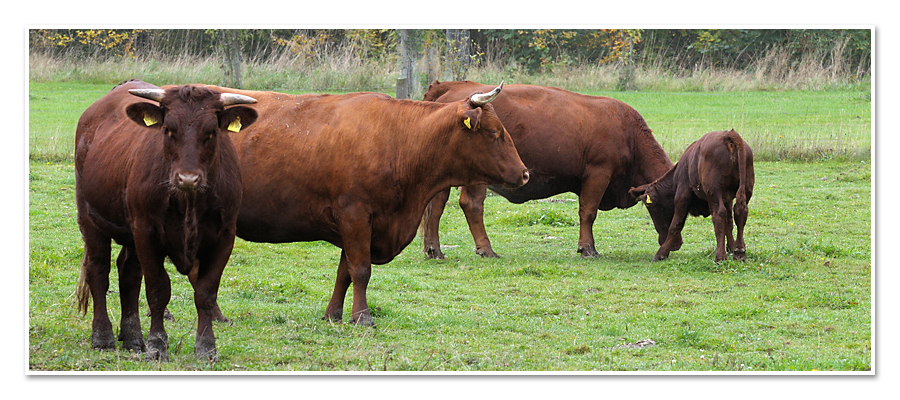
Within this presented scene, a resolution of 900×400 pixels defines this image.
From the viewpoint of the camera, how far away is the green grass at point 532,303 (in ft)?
21.9

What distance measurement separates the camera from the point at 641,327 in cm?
803

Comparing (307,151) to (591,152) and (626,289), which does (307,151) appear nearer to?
(626,289)

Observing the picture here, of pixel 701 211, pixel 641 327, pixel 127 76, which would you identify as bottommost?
pixel 641 327

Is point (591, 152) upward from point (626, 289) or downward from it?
upward

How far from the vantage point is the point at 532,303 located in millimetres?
9125

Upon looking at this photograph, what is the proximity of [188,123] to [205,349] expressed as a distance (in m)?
1.64

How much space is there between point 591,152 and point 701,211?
1751 mm

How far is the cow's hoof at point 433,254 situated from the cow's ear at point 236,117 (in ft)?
18.4

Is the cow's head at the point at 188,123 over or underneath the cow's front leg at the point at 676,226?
over

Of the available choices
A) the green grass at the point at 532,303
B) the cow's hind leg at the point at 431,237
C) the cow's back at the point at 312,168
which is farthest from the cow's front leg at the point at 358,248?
the cow's hind leg at the point at 431,237

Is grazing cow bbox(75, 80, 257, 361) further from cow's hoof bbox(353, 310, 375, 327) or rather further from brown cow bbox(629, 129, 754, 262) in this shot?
brown cow bbox(629, 129, 754, 262)

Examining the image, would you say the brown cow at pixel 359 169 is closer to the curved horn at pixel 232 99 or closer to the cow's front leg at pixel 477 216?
the curved horn at pixel 232 99

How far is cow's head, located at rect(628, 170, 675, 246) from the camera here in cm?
1210

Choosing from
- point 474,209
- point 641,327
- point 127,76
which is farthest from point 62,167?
point 641,327
